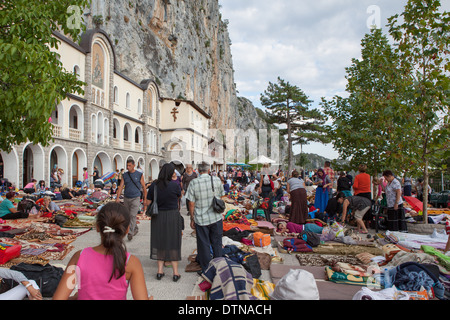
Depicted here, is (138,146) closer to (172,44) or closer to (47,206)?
(172,44)

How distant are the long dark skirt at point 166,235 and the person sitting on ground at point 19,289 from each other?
1.71 meters

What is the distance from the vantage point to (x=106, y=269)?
1982mm

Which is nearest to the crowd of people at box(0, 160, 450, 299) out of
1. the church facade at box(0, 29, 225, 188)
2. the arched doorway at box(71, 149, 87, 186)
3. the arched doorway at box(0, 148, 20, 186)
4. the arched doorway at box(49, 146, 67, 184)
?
the church facade at box(0, 29, 225, 188)

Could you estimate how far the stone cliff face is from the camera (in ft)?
98.8

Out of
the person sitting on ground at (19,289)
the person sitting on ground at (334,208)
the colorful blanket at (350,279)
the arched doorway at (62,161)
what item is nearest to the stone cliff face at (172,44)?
the arched doorway at (62,161)

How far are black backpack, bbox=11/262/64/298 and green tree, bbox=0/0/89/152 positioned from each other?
2009mm

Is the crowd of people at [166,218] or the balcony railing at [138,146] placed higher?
the balcony railing at [138,146]

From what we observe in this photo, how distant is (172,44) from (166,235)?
40615mm

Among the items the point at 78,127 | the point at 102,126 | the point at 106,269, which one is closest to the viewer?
the point at 106,269

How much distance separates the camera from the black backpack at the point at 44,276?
3885 mm

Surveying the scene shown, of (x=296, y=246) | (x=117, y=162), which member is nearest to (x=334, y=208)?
(x=296, y=246)

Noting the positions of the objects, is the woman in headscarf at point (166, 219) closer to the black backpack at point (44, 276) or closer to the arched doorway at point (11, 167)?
the black backpack at point (44, 276)

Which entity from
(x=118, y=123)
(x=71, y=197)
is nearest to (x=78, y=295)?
(x=71, y=197)

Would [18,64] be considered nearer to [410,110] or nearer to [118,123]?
[410,110]
